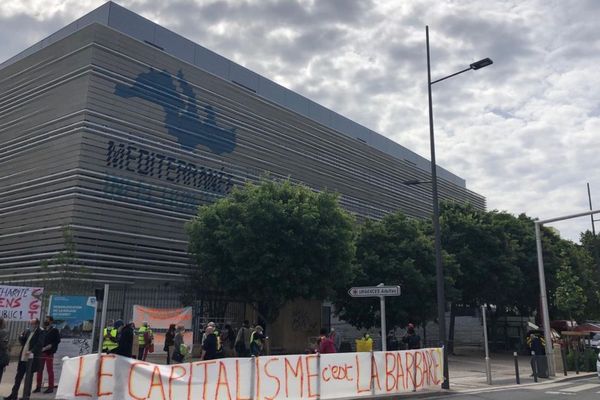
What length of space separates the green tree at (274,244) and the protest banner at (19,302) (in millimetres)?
8686

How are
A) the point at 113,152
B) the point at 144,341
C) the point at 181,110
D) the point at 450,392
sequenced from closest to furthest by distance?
the point at 450,392
the point at 144,341
the point at 113,152
the point at 181,110

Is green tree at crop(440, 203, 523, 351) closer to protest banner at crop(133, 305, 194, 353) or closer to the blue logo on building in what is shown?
the blue logo on building

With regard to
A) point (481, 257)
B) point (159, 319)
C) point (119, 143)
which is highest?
point (119, 143)

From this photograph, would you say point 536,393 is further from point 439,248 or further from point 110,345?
point 110,345

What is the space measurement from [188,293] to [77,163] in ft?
27.6

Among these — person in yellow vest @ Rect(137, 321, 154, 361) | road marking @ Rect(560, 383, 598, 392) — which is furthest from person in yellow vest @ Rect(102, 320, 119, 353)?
road marking @ Rect(560, 383, 598, 392)

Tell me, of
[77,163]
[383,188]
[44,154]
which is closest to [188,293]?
[77,163]

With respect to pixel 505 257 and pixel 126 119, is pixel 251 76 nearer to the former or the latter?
pixel 126 119

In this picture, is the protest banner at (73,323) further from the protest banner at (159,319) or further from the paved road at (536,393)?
the paved road at (536,393)

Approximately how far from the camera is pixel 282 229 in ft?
76.2

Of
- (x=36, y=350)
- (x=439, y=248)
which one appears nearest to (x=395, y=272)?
(x=439, y=248)

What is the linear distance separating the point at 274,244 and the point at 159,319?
574cm

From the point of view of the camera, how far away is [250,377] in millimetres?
10711

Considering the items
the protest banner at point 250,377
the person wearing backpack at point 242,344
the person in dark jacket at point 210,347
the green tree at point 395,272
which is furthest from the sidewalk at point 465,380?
the person wearing backpack at point 242,344
